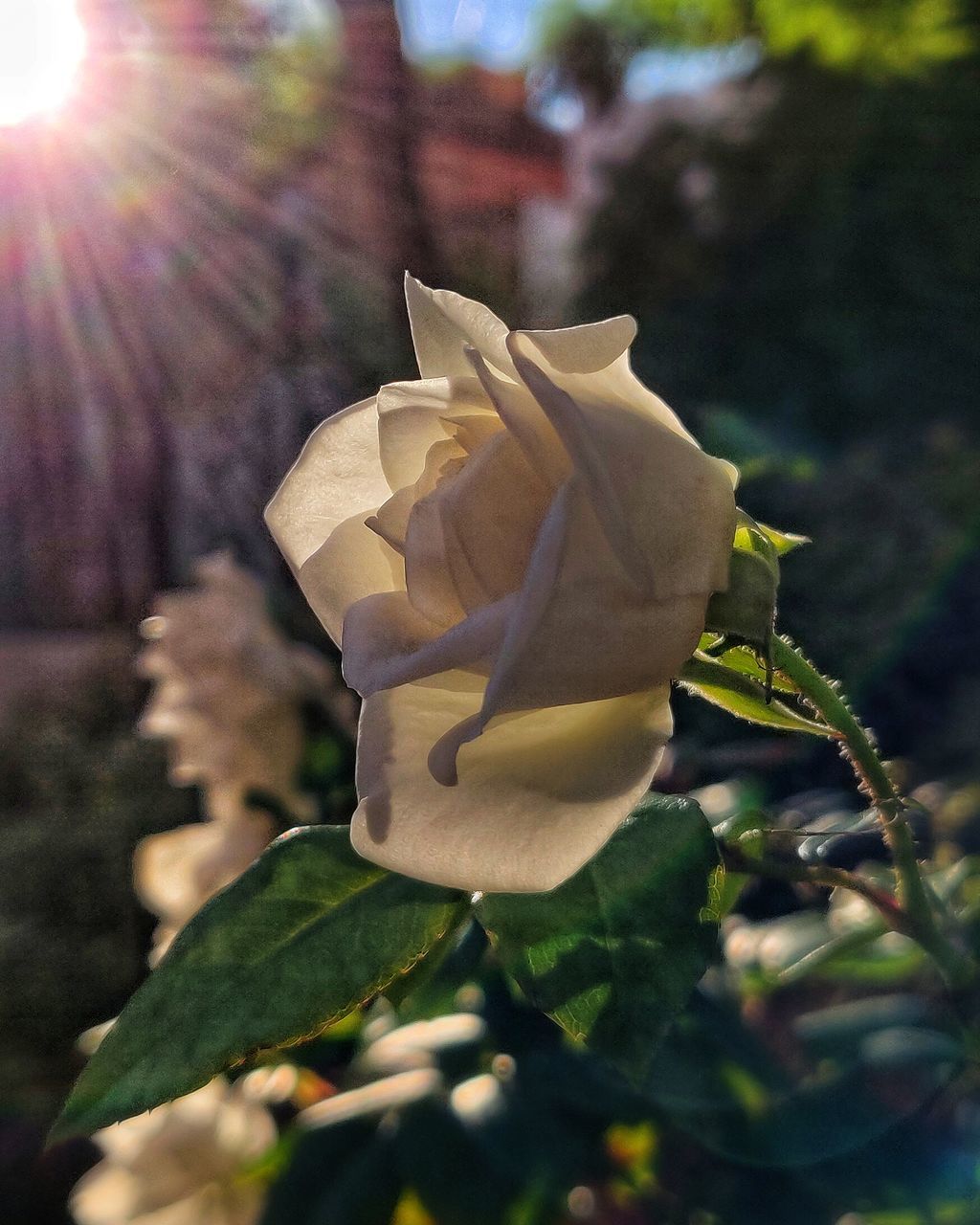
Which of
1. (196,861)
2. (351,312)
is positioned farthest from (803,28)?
(196,861)

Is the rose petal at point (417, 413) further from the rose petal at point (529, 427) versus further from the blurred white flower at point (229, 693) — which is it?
the blurred white flower at point (229, 693)

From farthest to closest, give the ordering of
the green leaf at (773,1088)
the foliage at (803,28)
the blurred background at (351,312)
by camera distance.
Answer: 1. the foliage at (803,28)
2. the blurred background at (351,312)
3. the green leaf at (773,1088)

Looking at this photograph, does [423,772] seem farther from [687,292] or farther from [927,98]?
[927,98]

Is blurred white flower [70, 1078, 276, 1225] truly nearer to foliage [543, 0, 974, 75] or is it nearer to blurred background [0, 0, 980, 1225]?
blurred background [0, 0, 980, 1225]

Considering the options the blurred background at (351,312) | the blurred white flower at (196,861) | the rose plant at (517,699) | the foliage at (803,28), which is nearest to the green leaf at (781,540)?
the rose plant at (517,699)

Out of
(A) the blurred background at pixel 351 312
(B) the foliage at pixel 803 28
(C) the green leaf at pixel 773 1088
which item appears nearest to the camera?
(C) the green leaf at pixel 773 1088

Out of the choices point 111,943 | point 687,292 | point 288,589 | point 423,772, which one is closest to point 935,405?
point 687,292
